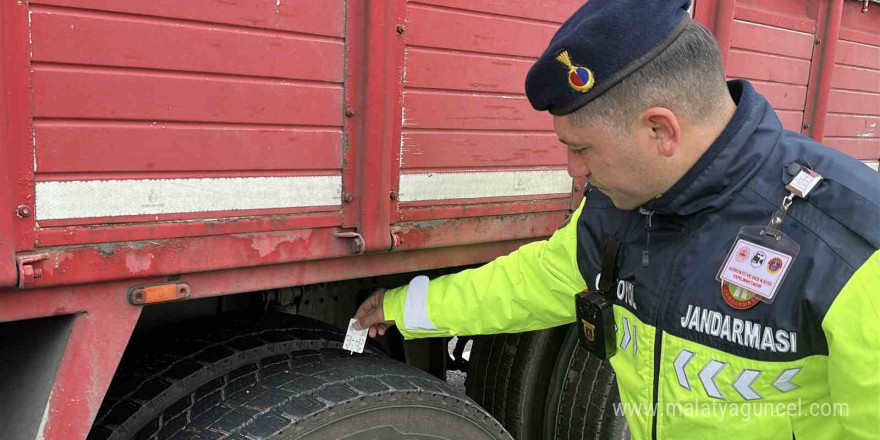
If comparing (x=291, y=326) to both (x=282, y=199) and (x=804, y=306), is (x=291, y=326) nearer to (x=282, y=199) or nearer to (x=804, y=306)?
(x=282, y=199)

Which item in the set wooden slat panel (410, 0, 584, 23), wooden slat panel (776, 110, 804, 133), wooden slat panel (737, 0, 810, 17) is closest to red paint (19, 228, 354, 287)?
wooden slat panel (410, 0, 584, 23)

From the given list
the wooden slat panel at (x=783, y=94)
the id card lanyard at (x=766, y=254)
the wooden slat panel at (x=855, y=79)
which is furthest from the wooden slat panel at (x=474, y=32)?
the wooden slat panel at (x=855, y=79)

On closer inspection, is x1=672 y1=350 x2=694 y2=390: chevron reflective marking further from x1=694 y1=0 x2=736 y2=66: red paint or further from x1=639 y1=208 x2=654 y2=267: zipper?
x1=694 y1=0 x2=736 y2=66: red paint

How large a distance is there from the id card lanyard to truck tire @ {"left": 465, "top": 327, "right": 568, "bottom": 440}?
1.24m

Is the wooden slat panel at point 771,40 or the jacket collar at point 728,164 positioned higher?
the wooden slat panel at point 771,40

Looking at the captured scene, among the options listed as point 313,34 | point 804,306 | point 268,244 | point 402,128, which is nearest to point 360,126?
point 402,128

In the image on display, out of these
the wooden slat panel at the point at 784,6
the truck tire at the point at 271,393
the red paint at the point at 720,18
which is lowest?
the truck tire at the point at 271,393

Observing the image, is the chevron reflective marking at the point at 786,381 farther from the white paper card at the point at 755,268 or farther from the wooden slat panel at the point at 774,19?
the wooden slat panel at the point at 774,19

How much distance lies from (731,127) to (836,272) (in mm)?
358

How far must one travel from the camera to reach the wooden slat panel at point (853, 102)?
3326 mm

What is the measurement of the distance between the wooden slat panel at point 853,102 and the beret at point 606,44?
217 centimetres

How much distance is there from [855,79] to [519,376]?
2170 mm

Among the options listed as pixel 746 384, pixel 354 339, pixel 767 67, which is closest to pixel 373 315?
pixel 354 339

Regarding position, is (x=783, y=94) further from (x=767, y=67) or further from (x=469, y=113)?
(x=469, y=113)
